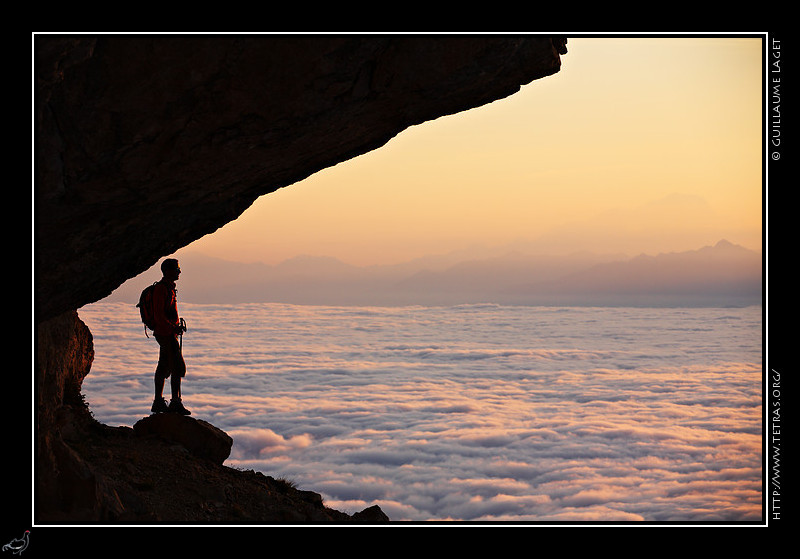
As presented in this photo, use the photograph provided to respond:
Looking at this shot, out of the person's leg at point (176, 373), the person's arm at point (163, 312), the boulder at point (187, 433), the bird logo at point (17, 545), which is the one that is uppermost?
the person's arm at point (163, 312)

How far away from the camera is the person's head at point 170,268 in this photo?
11.2 metres

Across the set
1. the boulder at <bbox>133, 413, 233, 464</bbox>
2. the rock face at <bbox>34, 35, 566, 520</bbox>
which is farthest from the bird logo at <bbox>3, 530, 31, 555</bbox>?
the boulder at <bbox>133, 413, 233, 464</bbox>

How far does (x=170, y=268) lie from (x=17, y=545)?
192 inches

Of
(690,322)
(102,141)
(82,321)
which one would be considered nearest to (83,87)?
(102,141)

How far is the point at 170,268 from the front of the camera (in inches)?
443

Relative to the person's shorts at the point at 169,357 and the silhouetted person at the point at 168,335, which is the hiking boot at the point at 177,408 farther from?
the person's shorts at the point at 169,357

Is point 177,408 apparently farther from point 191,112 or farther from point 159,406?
point 191,112

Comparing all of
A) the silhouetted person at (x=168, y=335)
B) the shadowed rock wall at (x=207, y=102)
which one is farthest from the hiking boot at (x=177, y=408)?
the shadowed rock wall at (x=207, y=102)

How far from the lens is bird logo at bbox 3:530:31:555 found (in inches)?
293

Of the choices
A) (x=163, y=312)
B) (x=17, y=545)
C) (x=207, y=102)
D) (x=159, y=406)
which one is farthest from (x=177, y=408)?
(x=207, y=102)

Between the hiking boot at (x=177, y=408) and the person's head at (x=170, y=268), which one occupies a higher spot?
the person's head at (x=170, y=268)

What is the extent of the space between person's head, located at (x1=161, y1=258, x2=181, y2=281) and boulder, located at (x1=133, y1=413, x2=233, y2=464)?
2.60m

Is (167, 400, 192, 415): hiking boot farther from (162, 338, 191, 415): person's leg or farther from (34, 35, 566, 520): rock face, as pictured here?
(34, 35, 566, 520): rock face

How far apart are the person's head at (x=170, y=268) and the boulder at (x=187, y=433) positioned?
2.60 meters
